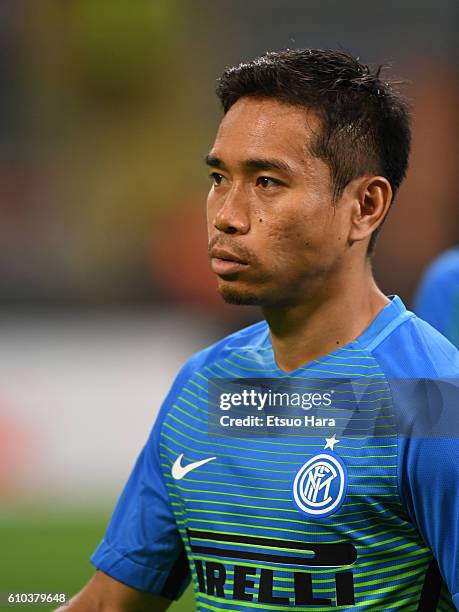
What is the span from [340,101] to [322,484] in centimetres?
82

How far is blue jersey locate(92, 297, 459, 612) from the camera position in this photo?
2.35 m

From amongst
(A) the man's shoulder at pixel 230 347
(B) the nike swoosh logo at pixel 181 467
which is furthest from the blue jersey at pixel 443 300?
(B) the nike swoosh logo at pixel 181 467

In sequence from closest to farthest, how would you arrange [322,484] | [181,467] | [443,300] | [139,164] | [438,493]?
[438,493] < [322,484] < [181,467] < [443,300] < [139,164]

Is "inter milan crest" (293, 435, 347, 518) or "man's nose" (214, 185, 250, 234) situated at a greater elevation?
"man's nose" (214, 185, 250, 234)

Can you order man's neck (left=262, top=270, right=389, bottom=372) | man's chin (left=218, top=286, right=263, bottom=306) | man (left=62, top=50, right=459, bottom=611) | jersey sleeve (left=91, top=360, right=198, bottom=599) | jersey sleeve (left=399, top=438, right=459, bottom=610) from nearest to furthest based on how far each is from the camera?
jersey sleeve (left=399, top=438, right=459, bottom=610), man (left=62, top=50, right=459, bottom=611), man's chin (left=218, top=286, right=263, bottom=306), man's neck (left=262, top=270, right=389, bottom=372), jersey sleeve (left=91, top=360, right=198, bottom=599)

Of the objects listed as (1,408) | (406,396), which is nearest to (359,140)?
(406,396)

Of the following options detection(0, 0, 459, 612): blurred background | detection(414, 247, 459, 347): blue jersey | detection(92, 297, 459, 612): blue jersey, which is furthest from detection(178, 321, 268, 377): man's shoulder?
detection(0, 0, 459, 612): blurred background

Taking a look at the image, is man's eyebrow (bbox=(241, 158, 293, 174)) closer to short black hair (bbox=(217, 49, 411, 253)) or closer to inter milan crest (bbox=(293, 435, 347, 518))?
short black hair (bbox=(217, 49, 411, 253))

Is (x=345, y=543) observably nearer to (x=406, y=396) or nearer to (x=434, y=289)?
(x=406, y=396)

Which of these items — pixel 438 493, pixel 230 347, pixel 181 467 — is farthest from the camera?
pixel 230 347

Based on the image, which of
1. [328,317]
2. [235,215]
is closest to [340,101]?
[235,215]

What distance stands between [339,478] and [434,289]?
75.5 inches

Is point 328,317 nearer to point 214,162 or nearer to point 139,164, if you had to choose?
point 214,162

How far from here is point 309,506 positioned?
2441 mm
